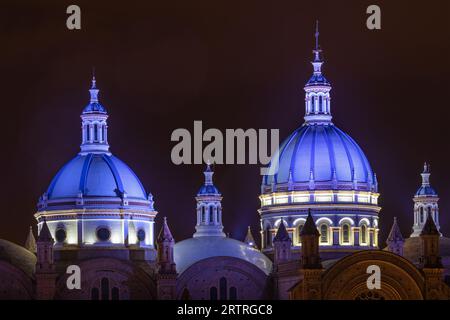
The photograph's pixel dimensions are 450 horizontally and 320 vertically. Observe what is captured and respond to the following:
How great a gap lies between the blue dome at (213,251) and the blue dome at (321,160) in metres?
6.31

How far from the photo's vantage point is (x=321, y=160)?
145875mm

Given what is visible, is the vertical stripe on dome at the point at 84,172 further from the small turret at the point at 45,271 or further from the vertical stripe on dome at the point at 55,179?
the small turret at the point at 45,271

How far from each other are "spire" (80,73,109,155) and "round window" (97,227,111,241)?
508 cm

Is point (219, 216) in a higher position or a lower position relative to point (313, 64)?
lower

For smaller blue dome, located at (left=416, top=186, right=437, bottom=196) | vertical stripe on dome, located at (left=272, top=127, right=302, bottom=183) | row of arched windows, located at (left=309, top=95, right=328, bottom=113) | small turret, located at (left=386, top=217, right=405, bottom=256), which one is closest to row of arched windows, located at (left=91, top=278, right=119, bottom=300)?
vertical stripe on dome, located at (left=272, top=127, right=302, bottom=183)

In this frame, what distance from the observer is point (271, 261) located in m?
144

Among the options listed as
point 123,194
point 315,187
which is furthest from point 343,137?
point 123,194

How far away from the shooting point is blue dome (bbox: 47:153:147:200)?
141750mm

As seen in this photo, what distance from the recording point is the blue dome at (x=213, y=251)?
139750 mm

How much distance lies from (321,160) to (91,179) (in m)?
15.4

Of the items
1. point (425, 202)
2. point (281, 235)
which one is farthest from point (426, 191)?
point (281, 235)

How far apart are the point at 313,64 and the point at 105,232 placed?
754 inches

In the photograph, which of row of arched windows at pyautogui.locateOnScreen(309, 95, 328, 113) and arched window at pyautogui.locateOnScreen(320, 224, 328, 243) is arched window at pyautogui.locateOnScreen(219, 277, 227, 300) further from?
row of arched windows at pyautogui.locateOnScreen(309, 95, 328, 113)

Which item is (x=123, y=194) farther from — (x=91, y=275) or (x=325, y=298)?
(x=325, y=298)
